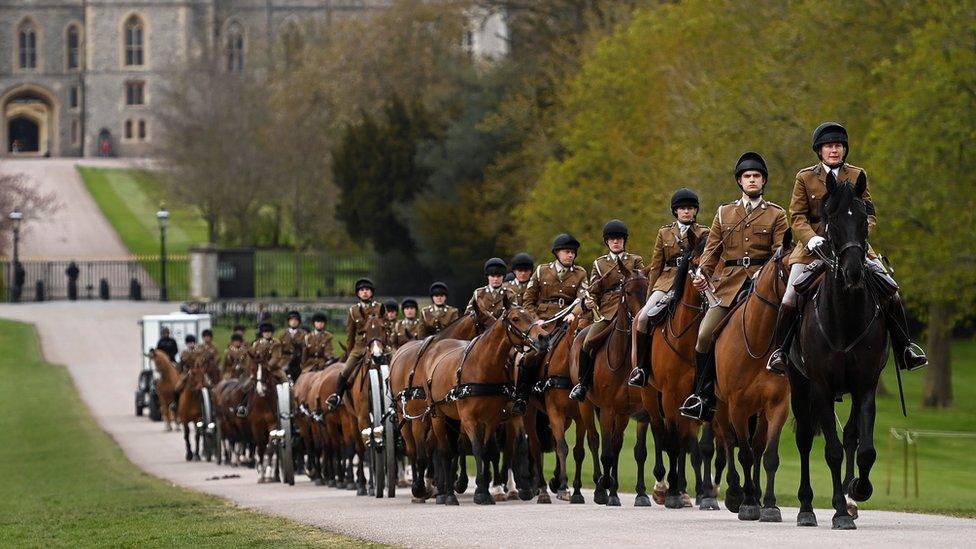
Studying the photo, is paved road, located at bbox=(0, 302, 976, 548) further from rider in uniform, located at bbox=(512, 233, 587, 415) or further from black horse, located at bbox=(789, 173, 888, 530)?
rider in uniform, located at bbox=(512, 233, 587, 415)

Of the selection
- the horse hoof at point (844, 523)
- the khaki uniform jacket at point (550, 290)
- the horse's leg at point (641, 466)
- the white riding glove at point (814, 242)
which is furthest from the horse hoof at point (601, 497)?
the white riding glove at point (814, 242)

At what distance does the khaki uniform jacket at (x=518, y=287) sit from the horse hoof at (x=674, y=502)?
11.0 ft

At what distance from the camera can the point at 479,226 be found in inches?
2694

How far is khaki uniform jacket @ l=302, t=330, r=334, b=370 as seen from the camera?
29.2 meters

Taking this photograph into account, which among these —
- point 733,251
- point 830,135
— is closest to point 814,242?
point 830,135

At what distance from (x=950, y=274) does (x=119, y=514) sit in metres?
23.1

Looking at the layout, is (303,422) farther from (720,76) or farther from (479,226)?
(479,226)

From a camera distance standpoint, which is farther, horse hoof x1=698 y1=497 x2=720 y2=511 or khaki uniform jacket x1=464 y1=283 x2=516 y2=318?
khaki uniform jacket x1=464 y1=283 x2=516 y2=318

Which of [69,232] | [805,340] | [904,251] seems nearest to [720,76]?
[904,251]

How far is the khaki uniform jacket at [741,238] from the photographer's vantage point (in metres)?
16.4

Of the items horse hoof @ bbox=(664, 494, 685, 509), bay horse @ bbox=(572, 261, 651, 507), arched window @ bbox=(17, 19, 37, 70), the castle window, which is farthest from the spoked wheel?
arched window @ bbox=(17, 19, 37, 70)

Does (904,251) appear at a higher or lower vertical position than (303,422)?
higher

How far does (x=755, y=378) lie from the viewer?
1583 cm

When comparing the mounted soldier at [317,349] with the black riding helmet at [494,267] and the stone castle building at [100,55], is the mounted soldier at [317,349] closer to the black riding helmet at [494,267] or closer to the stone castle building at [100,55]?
the black riding helmet at [494,267]
